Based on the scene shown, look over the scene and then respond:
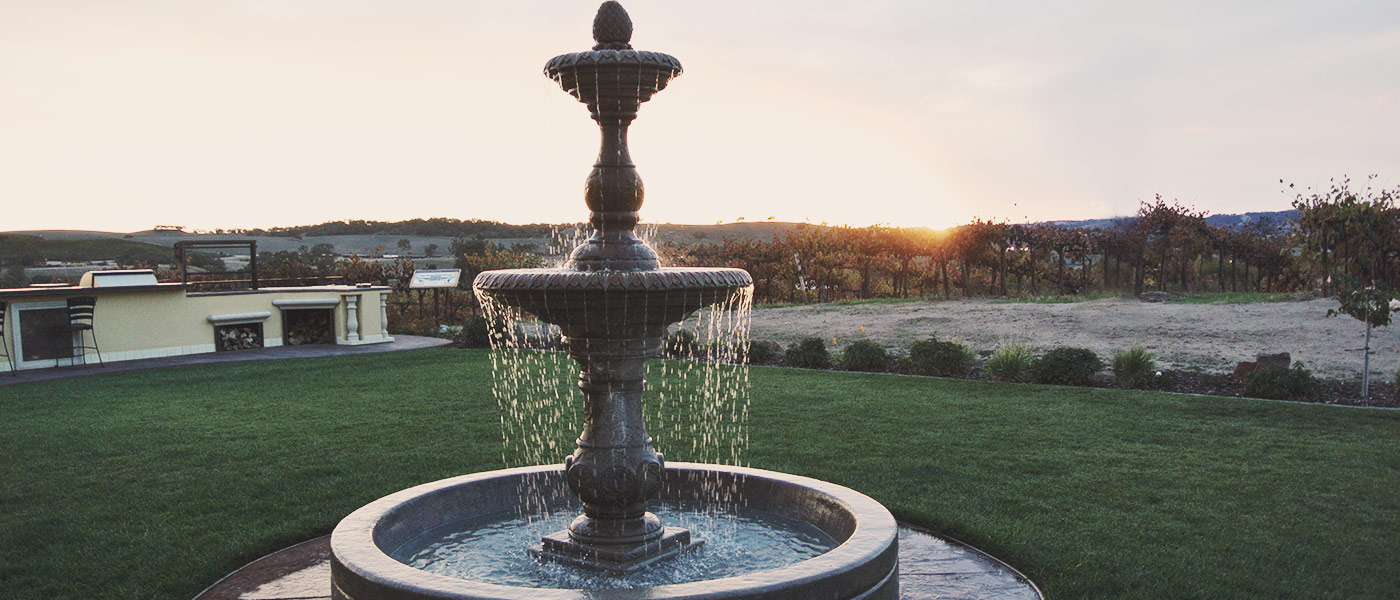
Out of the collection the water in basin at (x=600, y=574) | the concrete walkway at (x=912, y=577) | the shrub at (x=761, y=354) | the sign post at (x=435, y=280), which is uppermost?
the sign post at (x=435, y=280)

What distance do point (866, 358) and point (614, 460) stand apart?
30.0 ft

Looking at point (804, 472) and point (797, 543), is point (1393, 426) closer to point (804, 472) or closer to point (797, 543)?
point (804, 472)

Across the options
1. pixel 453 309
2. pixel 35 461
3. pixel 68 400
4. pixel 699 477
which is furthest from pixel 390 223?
pixel 699 477

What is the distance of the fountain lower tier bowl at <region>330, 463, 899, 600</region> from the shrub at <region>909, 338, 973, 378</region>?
7.52m

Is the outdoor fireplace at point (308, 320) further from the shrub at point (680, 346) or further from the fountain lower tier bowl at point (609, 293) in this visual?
the fountain lower tier bowl at point (609, 293)

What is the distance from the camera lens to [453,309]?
22.3 meters

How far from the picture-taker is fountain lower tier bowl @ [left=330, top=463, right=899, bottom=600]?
10.7ft

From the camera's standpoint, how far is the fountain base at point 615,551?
4.32m

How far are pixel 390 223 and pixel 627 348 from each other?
54419 mm

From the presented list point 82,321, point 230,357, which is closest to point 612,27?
point 230,357

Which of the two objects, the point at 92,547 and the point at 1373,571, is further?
the point at 92,547

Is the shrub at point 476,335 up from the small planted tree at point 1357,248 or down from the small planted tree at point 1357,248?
down

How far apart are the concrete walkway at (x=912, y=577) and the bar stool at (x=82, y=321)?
464 inches

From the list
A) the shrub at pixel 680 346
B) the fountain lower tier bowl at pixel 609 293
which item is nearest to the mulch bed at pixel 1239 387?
the shrub at pixel 680 346
